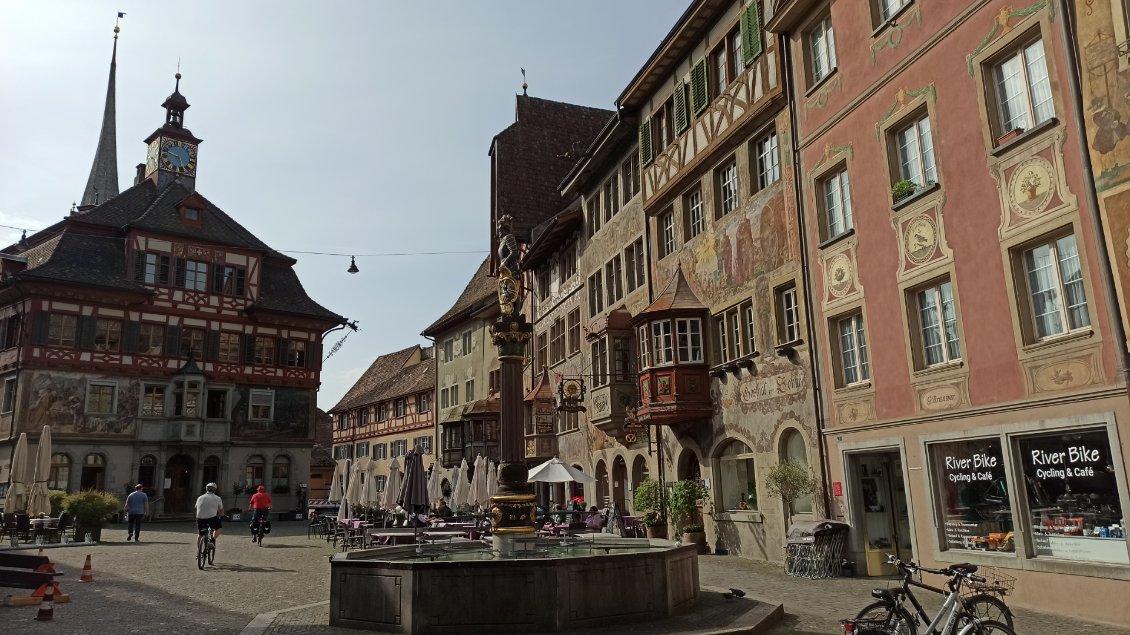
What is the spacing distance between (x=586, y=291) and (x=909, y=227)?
54.7 ft

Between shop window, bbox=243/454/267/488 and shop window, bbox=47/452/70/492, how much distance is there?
7.82 meters

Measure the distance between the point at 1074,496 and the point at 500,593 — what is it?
304 inches

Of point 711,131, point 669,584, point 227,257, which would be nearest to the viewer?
point 669,584

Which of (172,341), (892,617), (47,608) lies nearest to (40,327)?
(172,341)

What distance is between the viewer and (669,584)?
10.2 meters

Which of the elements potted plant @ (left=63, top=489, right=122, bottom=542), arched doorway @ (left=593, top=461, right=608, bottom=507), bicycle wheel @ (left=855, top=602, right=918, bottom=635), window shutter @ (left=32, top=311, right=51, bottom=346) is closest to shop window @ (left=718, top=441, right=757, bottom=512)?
arched doorway @ (left=593, top=461, right=608, bottom=507)

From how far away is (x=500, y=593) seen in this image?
9.26 m

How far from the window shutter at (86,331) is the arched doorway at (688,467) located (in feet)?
97.6

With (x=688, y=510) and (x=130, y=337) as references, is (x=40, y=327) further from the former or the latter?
(x=688, y=510)

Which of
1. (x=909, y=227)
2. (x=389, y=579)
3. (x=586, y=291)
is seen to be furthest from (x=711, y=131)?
(x=389, y=579)

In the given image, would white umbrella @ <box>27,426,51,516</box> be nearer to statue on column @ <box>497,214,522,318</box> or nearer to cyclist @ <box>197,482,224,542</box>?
cyclist @ <box>197,482,224,542</box>

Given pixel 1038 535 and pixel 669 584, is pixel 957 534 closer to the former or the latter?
pixel 1038 535

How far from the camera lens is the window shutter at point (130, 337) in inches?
1542

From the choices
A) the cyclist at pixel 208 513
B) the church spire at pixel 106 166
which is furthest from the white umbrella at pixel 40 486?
the church spire at pixel 106 166
